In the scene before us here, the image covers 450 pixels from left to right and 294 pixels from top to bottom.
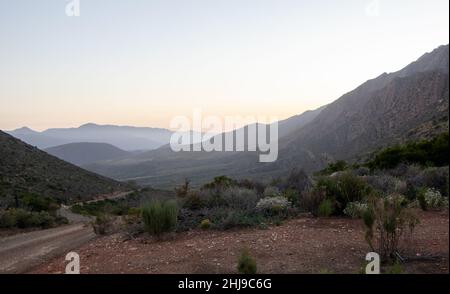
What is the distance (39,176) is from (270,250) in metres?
30.5

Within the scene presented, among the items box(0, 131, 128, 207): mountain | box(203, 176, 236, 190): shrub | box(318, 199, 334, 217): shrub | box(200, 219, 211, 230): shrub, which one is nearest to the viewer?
box(200, 219, 211, 230): shrub

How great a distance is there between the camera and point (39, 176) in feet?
111

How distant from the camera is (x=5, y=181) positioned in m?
29.1

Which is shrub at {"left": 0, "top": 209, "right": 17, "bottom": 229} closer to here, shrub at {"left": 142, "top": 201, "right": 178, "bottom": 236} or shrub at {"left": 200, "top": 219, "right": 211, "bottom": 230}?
shrub at {"left": 142, "top": 201, "right": 178, "bottom": 236}

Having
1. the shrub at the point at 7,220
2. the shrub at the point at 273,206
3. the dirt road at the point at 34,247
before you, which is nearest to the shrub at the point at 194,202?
the shrub at the point at 273,206

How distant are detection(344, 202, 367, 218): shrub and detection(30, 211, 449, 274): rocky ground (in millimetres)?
289

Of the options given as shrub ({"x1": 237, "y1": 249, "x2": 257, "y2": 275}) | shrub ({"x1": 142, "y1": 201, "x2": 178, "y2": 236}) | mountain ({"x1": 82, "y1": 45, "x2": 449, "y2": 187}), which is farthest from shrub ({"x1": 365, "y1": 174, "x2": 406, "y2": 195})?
mountain ({"x1": 82, "y1": 45, "x2": 449, "y2": 187})

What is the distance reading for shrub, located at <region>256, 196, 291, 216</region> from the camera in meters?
11.1

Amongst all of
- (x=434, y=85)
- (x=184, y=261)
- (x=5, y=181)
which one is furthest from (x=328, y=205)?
(x=434, y=85)

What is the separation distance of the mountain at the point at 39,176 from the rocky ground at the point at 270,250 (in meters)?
19.2

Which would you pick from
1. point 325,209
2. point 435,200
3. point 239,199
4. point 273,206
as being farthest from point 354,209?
point 239,199

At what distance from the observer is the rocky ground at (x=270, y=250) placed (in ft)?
21.2
